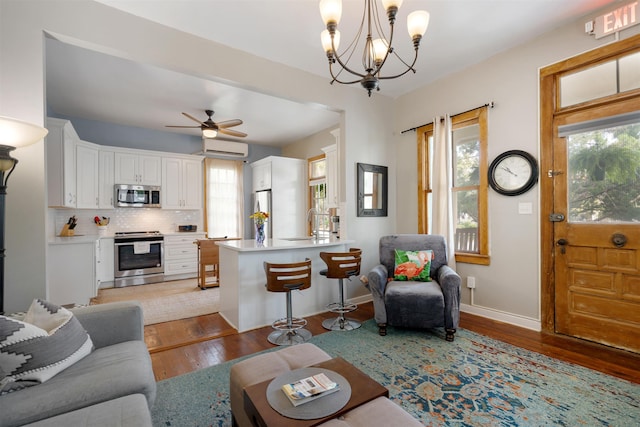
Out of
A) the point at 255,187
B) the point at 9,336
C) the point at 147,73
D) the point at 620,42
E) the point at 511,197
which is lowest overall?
the point at 9,336

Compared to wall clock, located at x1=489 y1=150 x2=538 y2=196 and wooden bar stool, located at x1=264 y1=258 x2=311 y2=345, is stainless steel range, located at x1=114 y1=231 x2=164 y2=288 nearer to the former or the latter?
wooden bar stool, located at x1=264 y1=258 x2=311 y2=345

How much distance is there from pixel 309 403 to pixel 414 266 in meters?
2.33

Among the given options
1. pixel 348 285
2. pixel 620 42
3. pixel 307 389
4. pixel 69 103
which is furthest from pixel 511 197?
pixel 69 103

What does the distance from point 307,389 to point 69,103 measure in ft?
18.4

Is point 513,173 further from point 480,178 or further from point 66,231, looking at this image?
point 66,231

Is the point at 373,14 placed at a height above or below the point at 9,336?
above

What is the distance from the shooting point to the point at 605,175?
263cm

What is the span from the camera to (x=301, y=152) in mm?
6773

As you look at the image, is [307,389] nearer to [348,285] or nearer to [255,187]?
[348,285]

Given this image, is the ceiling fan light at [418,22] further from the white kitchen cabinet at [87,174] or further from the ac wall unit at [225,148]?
the white kitchen cabinet at [87,174]

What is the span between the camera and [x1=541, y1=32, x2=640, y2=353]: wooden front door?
8.15ft

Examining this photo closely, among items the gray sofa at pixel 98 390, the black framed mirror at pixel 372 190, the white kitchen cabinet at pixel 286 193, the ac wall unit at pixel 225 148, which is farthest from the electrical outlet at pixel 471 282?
the ac wall unit at pixel 225 148

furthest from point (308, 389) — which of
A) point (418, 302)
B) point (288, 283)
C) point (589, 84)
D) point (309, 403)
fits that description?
point (589, 84)

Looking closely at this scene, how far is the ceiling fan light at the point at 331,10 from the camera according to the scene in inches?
69.5
